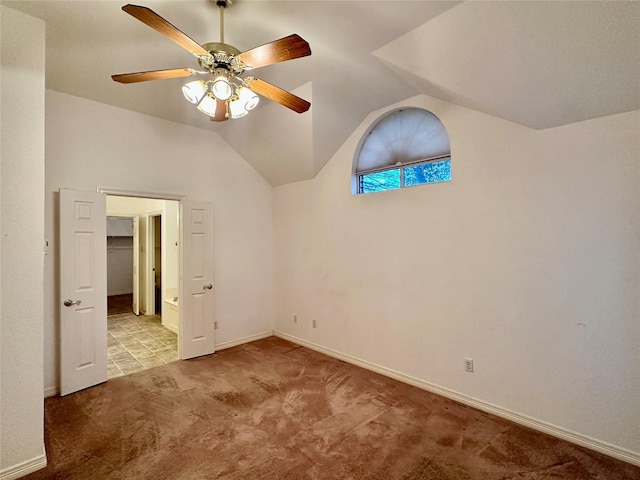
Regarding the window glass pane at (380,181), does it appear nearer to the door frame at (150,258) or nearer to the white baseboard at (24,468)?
the white baseboard at (24,468)

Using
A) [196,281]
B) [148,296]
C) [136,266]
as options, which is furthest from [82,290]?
[136,266]

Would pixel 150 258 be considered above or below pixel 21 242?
below

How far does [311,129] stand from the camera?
3477mm

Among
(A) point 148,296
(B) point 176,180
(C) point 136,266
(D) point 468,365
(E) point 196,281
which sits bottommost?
(D) point 468,365

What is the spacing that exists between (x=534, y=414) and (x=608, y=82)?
250 cm

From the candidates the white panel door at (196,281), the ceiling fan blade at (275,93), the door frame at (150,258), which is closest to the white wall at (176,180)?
the white panel door at (196,281)

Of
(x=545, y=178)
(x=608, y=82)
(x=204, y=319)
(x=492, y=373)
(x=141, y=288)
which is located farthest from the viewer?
(x=141, y=288)

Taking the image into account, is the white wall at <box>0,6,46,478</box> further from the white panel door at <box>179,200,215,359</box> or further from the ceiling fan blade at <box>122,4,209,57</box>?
the white panel door at <box>179,200,215,359</box>

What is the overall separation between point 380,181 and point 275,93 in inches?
75.9

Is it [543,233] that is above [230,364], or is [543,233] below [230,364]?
above

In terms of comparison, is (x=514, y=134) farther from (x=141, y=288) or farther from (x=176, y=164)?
(x=141, y=288)

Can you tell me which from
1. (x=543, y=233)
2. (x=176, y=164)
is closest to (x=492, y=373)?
(x=543, y=233)

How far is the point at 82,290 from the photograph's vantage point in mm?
3146

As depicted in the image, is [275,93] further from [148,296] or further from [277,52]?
[148,296]
